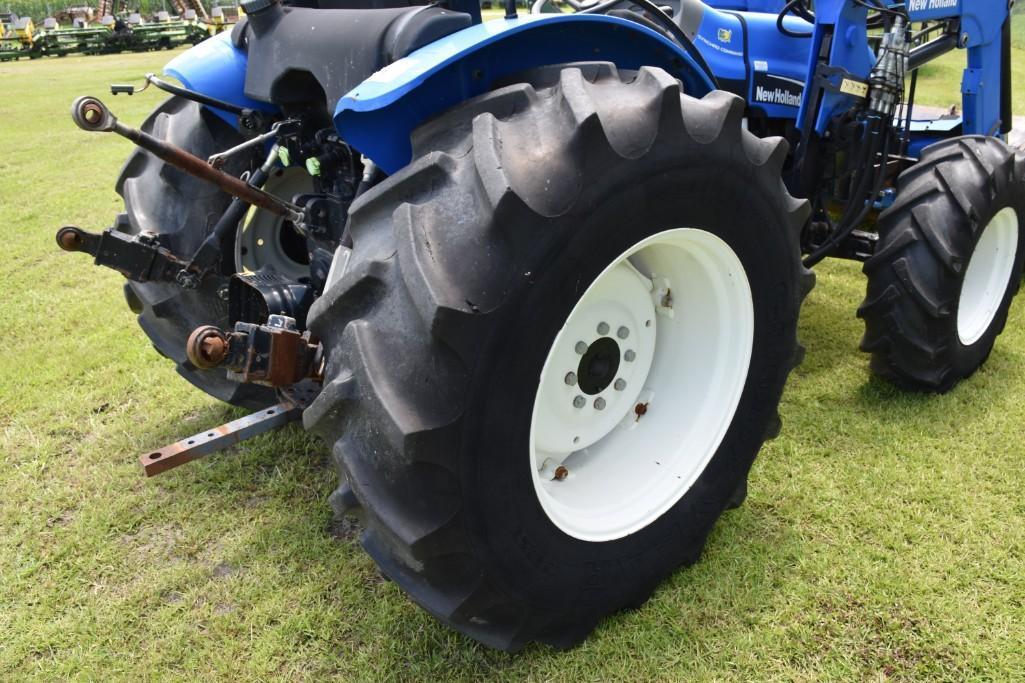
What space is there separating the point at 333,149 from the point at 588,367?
3.14 feet

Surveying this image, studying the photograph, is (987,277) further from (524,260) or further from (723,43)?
(524,260)

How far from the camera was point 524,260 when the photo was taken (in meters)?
1.56

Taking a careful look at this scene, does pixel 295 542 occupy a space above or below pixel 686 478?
below

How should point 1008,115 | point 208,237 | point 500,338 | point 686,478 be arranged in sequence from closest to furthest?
point 500,338 → point 686,478 → point 208,237 → point 1008,115

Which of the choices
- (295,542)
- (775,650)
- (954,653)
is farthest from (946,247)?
(295,542)

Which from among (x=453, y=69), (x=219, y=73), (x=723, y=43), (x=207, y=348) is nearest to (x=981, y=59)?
(x=723, y=43)

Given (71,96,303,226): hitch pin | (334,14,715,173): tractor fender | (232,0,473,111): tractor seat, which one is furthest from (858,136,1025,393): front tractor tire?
(71,96,303,226): hitch pin

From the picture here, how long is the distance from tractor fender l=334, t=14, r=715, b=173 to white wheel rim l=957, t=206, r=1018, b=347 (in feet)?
6.87

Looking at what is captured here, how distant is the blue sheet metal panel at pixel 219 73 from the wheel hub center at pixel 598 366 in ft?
4.15

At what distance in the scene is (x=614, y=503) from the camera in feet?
7.07

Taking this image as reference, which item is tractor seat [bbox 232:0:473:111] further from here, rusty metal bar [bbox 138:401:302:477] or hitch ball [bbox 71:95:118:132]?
rusty metal bar [bbox 138:401:302:477]

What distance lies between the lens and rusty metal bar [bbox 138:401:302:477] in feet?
6.52

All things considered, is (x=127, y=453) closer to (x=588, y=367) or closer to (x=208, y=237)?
(x=208, y=237)

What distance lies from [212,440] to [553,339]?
1.02 metres
